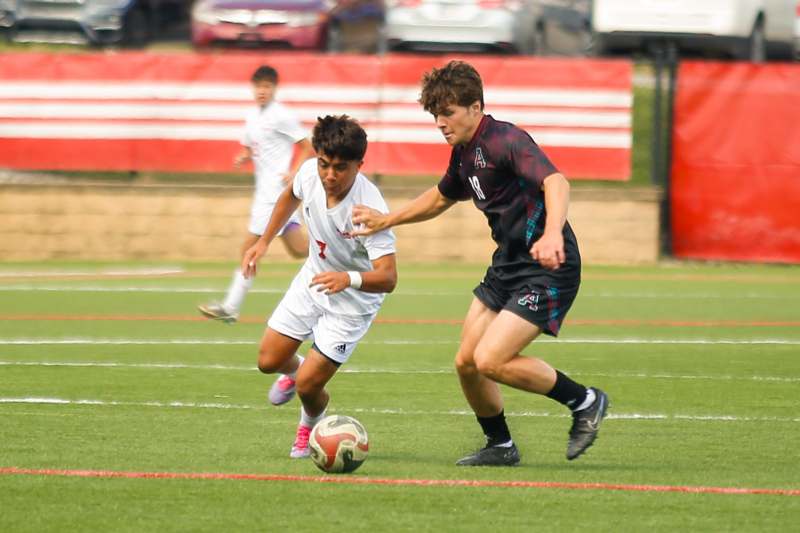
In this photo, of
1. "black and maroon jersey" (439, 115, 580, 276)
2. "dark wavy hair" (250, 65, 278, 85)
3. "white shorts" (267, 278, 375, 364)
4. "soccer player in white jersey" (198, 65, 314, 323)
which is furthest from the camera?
"dark wavy hair" (250, 65, 278, 85)

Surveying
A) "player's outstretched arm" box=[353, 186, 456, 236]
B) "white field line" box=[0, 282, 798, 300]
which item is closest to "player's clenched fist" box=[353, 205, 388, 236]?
"player's outstretched arm" box=[353, 186, 456, 236]

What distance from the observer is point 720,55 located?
23141 mm

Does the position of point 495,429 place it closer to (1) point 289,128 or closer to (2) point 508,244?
(2) point 508,244

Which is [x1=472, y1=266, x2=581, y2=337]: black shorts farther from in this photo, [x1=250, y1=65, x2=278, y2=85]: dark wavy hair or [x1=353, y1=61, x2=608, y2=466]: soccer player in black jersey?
[x1=250, y1=65, x2=278, y2=85]: dark wavy hair

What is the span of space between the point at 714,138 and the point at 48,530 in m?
14.3

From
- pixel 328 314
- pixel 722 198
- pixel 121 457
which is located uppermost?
pixel 328 314

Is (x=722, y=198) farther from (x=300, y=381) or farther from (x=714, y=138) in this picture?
(x=300, y=381)

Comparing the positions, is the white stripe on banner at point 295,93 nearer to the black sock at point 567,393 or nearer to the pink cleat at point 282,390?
the pink cleat at point 282,390

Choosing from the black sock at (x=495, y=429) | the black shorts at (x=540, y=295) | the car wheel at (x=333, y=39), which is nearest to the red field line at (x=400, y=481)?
the black sock at (x=495, y=429)

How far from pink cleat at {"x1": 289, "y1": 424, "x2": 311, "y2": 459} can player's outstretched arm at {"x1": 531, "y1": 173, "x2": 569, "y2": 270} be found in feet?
5.52

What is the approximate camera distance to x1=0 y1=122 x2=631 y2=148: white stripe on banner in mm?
19422

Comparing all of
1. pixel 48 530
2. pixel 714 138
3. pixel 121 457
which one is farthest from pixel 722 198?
pixel 48 530

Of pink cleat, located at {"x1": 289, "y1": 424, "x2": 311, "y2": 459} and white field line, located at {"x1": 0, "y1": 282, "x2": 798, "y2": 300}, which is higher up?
pink cleat, located at {"x1": 289, "y1": 424, "x2": 311, "y2": 459}

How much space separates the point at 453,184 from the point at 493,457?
140cm
